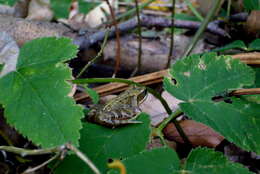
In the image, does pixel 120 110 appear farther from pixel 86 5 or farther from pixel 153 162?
pixel 86 5

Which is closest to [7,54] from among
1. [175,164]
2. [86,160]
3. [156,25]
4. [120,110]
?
[120,110]

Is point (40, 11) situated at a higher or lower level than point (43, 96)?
higher

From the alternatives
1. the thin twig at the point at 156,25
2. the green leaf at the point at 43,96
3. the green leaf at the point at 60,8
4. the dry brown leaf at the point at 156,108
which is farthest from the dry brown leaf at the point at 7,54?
the green leaf at the point at 60,8

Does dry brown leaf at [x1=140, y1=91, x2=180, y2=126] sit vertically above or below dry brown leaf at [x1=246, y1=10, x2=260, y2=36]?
below

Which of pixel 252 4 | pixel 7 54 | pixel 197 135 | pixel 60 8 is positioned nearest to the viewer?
pixel 7 54

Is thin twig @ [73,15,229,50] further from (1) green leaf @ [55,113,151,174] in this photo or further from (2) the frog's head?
(1) green leaf @ [55,113,151,174]

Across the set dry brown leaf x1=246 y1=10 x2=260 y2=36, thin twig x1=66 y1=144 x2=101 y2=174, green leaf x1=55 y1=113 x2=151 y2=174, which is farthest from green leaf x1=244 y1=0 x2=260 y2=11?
thin twig x1=66 y1=144 x2=101 y2=174
